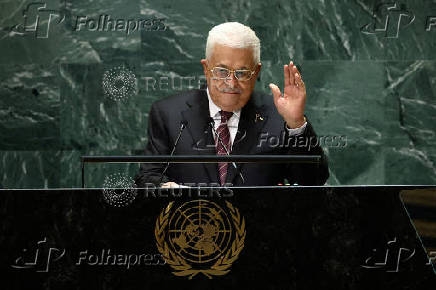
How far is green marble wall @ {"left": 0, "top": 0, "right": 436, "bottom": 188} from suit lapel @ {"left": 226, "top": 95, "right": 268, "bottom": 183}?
2.04 meters

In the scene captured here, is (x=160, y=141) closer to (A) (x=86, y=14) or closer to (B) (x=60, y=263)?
(B) (x=60, y=263)

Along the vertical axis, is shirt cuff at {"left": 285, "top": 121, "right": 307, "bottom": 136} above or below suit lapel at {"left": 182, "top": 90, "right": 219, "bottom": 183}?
above

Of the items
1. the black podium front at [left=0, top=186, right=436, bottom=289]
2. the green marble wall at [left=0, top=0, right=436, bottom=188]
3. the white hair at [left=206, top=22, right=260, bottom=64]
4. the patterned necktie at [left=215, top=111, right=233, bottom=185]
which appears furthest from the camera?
the green marble wall at [left=0, top=0, right=436, bottom=188]

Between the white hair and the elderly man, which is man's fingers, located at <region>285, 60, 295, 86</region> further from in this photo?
the white hair

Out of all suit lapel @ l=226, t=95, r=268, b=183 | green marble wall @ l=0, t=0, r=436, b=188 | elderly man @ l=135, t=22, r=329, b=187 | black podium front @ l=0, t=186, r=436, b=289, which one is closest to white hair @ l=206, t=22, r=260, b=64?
elderly man @ l=135, t=22, r=329, b=187

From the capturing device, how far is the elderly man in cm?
330

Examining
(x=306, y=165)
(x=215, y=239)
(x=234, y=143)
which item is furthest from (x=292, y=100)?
(x=215, y=239)

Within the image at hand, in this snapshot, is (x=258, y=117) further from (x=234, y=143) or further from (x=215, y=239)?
(x=215, y=239)

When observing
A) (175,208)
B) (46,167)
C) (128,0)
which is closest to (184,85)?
(128,0)

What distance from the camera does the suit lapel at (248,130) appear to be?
11.5 ft

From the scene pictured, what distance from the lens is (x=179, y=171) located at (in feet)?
11.5

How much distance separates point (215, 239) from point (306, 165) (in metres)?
0.77

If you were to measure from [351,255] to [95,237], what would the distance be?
3.08ft

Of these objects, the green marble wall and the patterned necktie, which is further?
the green marble wall
